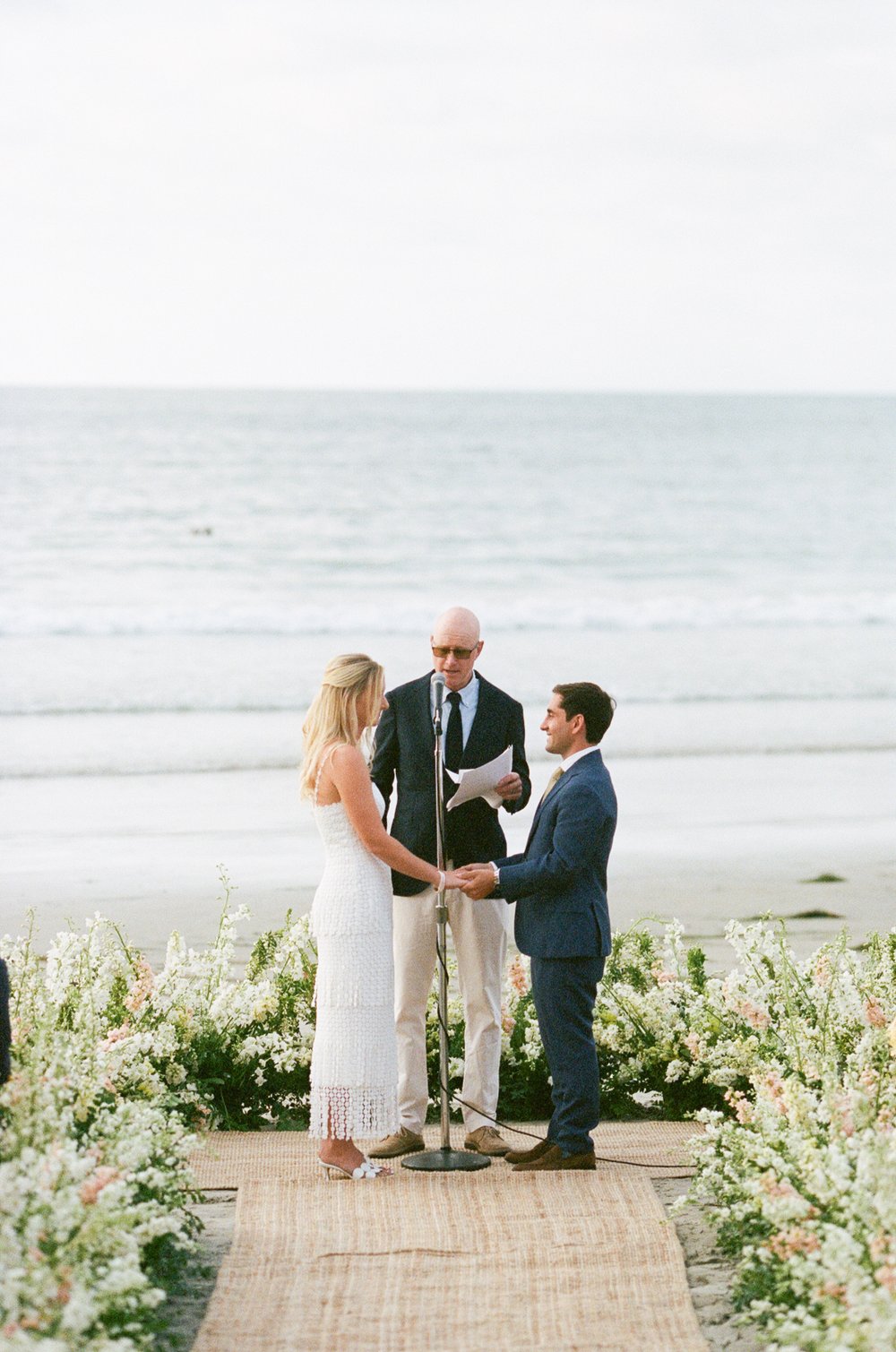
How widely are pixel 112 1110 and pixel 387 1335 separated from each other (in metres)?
1.30

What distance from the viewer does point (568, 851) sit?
19.1 ft

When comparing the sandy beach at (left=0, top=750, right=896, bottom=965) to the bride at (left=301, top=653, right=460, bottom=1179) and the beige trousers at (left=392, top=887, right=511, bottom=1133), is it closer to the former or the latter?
the beige trousers at (left=392, top=887, right=511, bottom=1133)

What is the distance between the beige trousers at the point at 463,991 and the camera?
6.21m

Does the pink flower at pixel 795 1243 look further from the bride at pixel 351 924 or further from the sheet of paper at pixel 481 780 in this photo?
the sheet of paper at pixel 481 780

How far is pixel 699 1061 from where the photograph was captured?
622cm

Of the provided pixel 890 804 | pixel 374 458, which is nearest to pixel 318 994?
pixel 890 804

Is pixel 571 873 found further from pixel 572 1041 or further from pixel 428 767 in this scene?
pixel 428 767

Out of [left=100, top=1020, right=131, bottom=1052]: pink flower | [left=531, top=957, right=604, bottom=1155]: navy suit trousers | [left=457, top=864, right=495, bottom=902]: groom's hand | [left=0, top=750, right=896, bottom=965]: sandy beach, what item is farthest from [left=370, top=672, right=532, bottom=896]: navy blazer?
[left=0, top=750, right=896, bottom=965]: sandy beach

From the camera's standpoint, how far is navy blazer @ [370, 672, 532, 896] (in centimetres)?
627

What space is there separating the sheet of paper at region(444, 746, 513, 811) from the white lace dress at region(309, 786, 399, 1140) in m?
Result: 0.36

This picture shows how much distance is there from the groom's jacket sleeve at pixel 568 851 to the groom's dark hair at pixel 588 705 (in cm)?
21

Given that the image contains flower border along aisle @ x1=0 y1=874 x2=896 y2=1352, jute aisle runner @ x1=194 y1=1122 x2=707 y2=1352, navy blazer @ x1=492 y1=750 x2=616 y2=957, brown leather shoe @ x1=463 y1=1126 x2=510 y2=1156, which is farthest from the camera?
brown leather shoe @ x1=463 y1=1126 x2=510 y2=1156

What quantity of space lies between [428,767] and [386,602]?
82.3 ft

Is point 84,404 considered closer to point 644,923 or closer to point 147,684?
point 147,684
